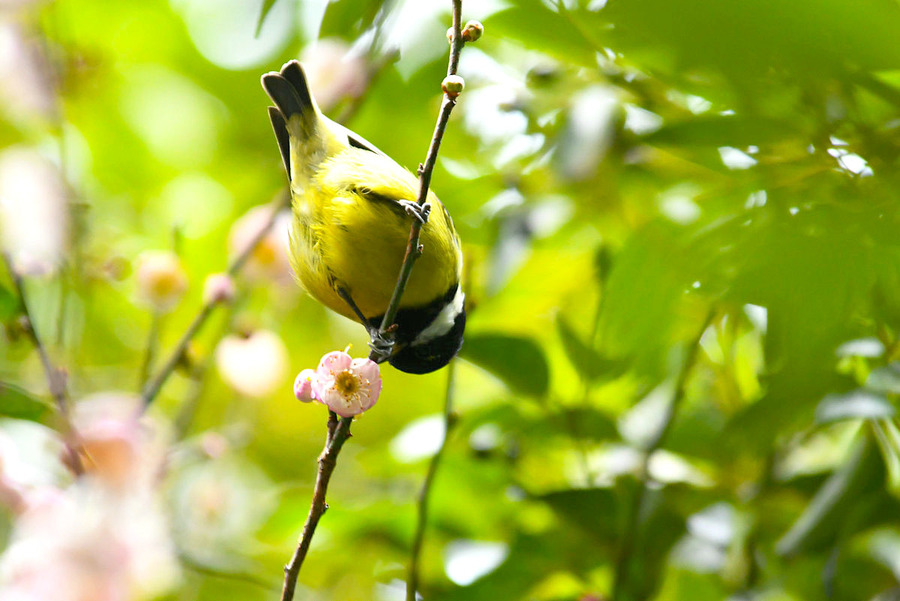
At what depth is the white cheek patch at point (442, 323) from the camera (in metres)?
1.34

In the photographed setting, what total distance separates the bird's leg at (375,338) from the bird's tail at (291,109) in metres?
0.22

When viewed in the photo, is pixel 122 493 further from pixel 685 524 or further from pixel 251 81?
pixel 251 81

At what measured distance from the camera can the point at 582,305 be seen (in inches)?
65.6

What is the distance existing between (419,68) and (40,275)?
0.61 m

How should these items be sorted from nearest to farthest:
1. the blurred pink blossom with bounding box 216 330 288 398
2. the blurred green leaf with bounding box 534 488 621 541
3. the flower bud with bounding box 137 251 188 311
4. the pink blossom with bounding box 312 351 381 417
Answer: the pink blossom with bounding box 312 351 381 417
the blurred green leaf with bounding box 534 488 621 541
the flower bud with bounding box 137 251 188 311
the blurred pink blossom with bounding box 216 330 288 398

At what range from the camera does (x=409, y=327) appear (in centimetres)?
139

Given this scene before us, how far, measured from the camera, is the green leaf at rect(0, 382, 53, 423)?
78cm

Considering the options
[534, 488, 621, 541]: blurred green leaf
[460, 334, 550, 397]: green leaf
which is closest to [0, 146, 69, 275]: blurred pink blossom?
[460, 334, 550, 397]: green leaf

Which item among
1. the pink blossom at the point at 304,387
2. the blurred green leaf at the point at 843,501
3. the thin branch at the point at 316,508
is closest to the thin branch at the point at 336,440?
the thin branch at the point at 316,508

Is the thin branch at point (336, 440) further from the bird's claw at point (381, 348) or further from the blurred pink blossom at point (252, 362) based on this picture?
the blurred pink blossom at point (252, 362)

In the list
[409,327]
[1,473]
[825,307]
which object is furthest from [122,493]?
[409,327]

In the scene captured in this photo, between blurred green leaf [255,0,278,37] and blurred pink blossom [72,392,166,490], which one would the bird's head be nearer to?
blurred pink blossom [72,392,166,490]

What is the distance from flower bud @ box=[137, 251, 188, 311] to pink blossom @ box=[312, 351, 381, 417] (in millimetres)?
547

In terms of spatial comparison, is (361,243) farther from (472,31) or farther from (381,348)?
(472,31)
